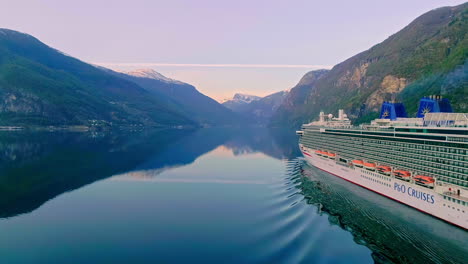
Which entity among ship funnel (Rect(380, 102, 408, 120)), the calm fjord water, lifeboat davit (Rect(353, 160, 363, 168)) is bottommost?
the calm fjord water

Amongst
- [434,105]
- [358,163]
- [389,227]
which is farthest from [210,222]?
[434,105]

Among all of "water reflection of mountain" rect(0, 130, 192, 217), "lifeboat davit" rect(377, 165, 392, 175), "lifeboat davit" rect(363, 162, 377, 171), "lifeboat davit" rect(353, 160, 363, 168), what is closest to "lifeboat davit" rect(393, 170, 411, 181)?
"lifeboat davit" rect(377, 165, 392, 175)

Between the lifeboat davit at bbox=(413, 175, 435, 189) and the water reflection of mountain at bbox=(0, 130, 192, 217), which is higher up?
the lifeboat davit at bbox=(413, 175, 435, 189)

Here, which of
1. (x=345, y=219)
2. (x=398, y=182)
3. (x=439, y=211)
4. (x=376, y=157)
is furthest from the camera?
(x=376, y=157)

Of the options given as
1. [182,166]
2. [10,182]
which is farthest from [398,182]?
[10,182]

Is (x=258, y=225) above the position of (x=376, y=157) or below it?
below

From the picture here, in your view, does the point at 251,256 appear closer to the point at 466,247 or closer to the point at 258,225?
the point at 258,225

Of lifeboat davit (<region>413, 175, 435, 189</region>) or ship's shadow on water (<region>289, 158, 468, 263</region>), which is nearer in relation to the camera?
ship's shadow on water (<region>289, 158, 468, 263</region>)

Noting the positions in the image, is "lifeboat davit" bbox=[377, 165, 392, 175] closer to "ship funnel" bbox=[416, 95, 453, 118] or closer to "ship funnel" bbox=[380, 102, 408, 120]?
"ship funnel" bbox=[416, 95, 453, 118]
